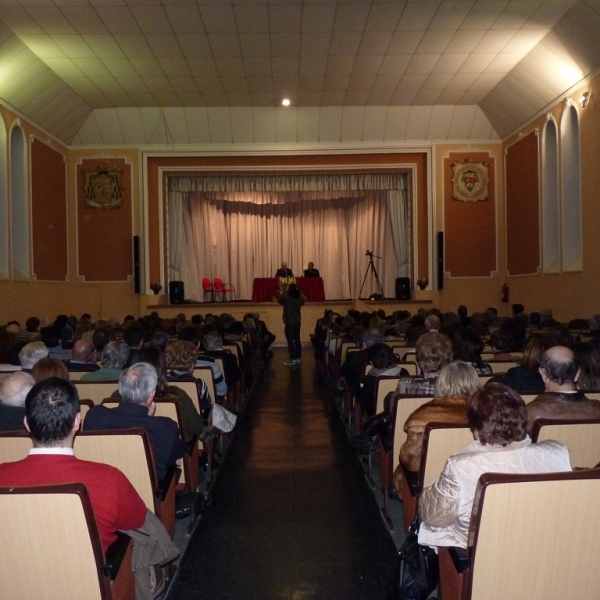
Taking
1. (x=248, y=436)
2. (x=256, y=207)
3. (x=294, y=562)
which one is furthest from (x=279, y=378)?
(x=256, y=207)

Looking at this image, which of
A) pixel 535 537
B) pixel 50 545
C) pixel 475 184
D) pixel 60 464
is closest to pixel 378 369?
pixel 535 537

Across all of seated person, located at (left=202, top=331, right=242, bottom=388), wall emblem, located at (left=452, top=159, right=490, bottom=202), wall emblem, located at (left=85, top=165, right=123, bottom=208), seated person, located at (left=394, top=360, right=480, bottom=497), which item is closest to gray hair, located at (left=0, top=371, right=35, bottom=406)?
seated person, located at (left=394, top=360, right=480, bottom=497)

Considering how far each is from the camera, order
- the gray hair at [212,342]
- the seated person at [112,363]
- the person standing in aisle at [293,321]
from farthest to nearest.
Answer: the person standing in aisle at [293,321]
the gray hair at [212,342]
the seated person at [112,363]

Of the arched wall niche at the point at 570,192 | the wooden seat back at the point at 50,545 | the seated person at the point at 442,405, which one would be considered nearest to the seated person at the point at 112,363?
the seated person at the point at 442,405

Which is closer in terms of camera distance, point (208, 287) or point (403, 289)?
point (403, 289)

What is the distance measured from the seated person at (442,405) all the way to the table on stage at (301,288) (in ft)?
43.3

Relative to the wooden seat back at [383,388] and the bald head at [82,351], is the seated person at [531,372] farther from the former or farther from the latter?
the bald head at [82,351]

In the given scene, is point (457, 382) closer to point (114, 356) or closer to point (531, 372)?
point (531, 372)

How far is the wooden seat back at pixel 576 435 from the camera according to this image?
8.98 feet

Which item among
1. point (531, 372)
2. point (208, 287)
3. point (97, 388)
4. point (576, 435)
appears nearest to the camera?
point (576, 435)

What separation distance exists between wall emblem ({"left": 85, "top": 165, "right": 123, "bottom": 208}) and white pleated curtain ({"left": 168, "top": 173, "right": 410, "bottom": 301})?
2.64 meters

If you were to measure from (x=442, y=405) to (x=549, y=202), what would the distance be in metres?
10.8

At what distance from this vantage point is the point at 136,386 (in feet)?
10.5

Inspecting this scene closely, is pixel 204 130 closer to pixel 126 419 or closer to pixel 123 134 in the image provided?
pixel 123 134
